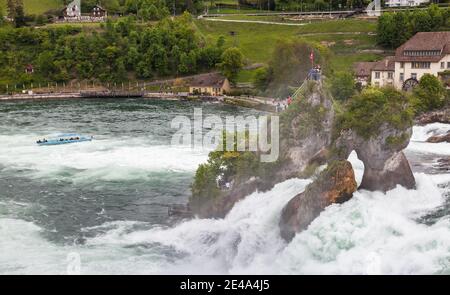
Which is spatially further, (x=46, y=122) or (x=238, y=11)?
(x=238, y=11)

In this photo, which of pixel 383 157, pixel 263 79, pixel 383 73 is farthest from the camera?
pixel 263 79

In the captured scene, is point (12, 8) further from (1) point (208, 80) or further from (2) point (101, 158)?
(2) point (101, 158)

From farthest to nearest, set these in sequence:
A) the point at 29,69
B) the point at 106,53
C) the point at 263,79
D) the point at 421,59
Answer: the point at 29,69, the point at 106,53, the point at 263,79, the point at 421,59

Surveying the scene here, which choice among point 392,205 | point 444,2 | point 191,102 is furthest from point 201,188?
point 444,2

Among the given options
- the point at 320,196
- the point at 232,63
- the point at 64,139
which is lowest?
the point at 64,139

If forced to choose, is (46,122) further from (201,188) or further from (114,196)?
(201,188)

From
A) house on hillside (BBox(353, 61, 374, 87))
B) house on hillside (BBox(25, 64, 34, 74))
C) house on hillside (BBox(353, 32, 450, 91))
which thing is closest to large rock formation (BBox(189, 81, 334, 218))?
house on hillside (BBox(353, 32, 450, 91))

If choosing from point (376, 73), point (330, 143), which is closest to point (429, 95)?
point (376, 73)

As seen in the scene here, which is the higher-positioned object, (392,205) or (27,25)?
(27,25)
